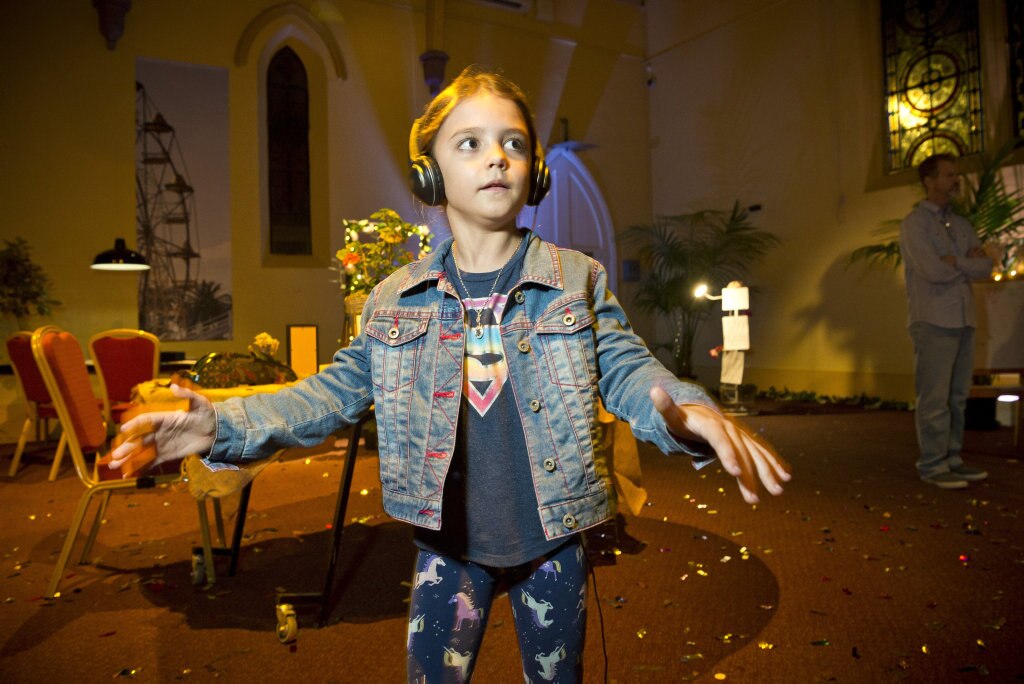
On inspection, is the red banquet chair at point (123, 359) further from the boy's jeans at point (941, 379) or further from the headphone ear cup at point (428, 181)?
the boy's jeans at point (941, 379)

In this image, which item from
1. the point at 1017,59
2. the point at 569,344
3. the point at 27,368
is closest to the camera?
the point at 569,344

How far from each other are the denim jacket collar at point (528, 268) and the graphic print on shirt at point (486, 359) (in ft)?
0.22

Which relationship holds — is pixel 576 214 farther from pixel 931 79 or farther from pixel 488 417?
pixel 488 417

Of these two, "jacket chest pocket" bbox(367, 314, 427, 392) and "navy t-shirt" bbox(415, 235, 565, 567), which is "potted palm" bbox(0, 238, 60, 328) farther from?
"navy t-shirt" bbox(415, 235, 565, 567)

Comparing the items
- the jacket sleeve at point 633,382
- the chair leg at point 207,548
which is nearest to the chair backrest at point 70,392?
the chair leg at point 207,548

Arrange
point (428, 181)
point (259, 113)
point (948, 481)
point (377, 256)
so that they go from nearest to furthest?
point (428, 181) → point (377, 256) → point (948, 481) → point (259, 113)

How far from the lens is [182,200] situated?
797 cm

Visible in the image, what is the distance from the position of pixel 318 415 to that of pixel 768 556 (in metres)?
2.61

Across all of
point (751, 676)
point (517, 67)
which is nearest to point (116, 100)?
point (517, 67)

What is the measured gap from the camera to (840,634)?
2312 millimetres

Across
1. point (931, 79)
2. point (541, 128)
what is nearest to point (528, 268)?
point (931, 79)

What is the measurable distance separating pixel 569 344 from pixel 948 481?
13.3 ft

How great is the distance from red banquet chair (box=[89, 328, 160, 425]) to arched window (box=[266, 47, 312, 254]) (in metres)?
3.17

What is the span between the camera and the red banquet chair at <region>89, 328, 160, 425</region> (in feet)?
18.1
